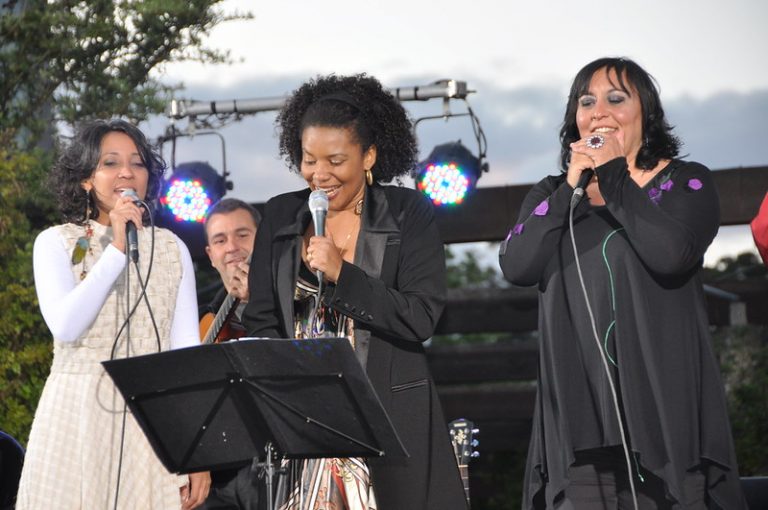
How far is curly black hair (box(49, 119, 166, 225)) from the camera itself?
377 centimetres

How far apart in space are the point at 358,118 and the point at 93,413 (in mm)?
1200

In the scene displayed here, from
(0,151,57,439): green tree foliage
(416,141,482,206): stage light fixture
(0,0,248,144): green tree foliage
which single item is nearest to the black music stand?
(0,151,57,439): green tree foliage

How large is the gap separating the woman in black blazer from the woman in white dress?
0.42m

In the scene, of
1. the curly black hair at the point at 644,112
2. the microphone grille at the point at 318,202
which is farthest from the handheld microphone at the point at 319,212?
the curly black hair at the point at 644,112

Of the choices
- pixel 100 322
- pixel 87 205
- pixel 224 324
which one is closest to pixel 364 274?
pixel 100 322

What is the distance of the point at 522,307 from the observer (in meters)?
10.2

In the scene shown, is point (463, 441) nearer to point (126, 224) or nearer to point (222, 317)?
point (222, 317)

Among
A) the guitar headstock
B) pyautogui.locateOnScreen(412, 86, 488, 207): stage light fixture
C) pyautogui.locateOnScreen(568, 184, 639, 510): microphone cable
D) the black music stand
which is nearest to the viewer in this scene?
the black music stand

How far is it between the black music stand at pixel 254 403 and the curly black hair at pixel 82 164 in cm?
102

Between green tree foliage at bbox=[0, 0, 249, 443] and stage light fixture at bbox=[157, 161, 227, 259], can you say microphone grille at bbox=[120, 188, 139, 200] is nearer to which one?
green tree foliage at bbox=[0, 0, 249, 443]

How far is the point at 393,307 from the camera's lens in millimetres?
3166

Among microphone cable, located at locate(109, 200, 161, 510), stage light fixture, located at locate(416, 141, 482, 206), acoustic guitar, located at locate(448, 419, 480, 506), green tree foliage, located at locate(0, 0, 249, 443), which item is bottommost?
Result: acoustic guitar, located at locate(448, 419, 480, 506)

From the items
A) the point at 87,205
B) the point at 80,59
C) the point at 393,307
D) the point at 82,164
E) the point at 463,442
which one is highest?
the point at 80,59

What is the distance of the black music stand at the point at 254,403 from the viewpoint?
9.19ft
